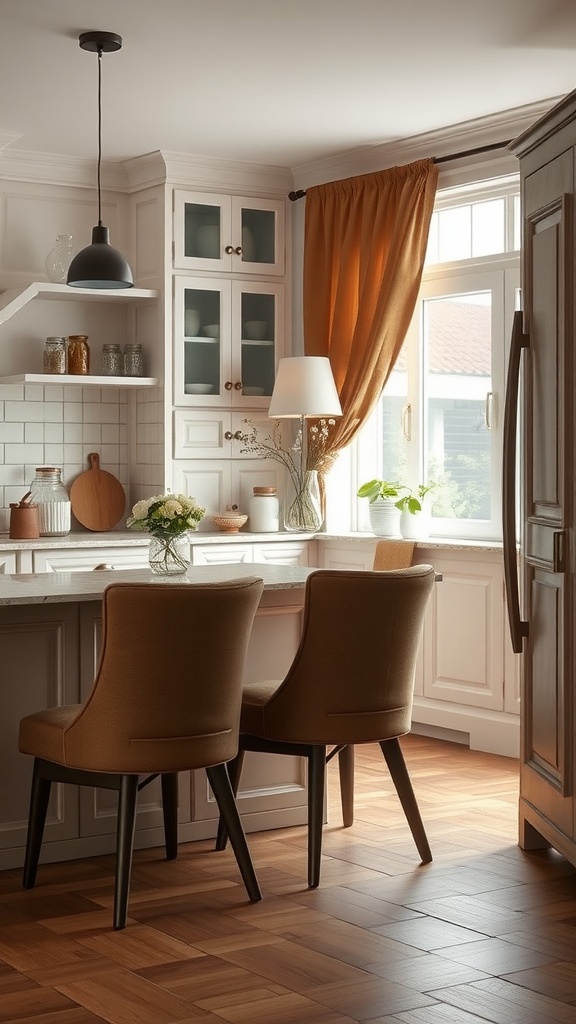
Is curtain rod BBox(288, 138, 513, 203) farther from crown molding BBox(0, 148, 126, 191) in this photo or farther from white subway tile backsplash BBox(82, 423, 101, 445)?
white subway tile backsplash BBox(82, 423, 101, 445)

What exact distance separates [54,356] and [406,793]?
10.7 ft

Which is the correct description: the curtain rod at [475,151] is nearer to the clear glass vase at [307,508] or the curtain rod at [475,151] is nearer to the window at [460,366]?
the window at [460,366]

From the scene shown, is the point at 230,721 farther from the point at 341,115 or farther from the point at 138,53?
the point at 341,115

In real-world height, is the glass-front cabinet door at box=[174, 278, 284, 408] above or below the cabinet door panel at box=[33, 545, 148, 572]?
above

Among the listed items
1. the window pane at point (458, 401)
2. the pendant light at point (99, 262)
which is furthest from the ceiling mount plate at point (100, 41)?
the window pane at point (458, 401)

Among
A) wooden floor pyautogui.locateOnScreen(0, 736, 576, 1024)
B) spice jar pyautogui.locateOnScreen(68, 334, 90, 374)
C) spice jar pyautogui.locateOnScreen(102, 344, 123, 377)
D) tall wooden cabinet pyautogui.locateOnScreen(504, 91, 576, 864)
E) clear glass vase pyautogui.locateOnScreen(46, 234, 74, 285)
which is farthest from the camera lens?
spice jar pyautogui.locateOnScreen(102, 344, 123, 377)

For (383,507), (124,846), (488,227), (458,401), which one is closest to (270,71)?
(488,227)

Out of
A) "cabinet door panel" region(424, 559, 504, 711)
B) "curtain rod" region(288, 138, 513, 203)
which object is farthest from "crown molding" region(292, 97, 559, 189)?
"cabinet door panel" region(424, 559, 504, 711)

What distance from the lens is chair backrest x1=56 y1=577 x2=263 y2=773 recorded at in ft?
10.8

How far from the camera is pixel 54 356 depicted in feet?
20.7

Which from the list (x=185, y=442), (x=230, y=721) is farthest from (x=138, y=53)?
(x=230, y=721)

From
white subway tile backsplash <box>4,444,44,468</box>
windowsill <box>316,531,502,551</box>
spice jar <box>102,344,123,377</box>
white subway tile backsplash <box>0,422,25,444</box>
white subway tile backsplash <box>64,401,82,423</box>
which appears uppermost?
spice jar <box>102,344,123,377</box>

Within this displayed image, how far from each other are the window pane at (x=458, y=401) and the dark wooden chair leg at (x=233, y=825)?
2755 millimetres

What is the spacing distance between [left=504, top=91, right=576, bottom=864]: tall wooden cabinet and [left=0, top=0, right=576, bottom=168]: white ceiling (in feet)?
2.84
